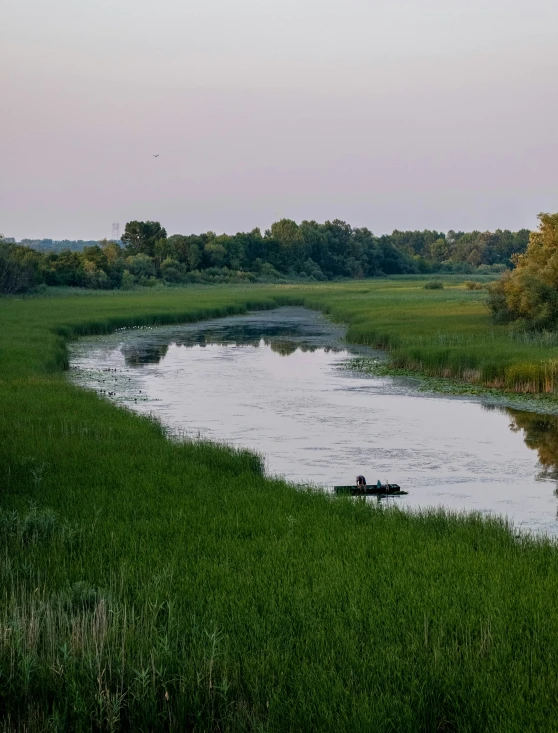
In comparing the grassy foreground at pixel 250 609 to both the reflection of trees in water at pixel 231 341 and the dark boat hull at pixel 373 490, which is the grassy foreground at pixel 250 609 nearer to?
the dark boat hull at pixel 373 490

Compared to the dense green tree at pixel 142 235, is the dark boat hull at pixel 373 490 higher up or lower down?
lower down

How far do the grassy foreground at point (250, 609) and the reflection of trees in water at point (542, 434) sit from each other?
6.42 metres

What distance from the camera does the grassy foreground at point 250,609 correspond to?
620 centimetres

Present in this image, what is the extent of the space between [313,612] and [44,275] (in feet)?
249

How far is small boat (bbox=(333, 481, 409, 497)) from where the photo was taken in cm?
1409

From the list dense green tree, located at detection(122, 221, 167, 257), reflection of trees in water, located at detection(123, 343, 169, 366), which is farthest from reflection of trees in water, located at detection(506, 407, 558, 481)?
dense green tree, located at detection(122, 221, 167, 257)

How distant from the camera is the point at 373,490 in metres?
14.4

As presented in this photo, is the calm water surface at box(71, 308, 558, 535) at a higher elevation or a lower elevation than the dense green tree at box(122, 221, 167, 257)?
lower

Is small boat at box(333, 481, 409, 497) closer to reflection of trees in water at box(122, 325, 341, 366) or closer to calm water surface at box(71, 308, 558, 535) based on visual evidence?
calm water surface at box(71, 308, 558, 535)

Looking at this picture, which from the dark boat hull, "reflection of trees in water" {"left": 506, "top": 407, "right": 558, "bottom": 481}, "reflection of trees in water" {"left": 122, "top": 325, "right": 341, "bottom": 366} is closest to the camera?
the dark boat hull

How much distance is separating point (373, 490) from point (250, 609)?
265 inches

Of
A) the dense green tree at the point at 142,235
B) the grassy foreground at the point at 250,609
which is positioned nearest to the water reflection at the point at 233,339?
the grassy foreground at the point at 250,609

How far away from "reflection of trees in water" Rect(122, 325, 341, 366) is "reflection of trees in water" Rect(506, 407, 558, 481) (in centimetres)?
1614

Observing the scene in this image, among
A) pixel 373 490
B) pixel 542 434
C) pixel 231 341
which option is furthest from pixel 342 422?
pixel 231 341
